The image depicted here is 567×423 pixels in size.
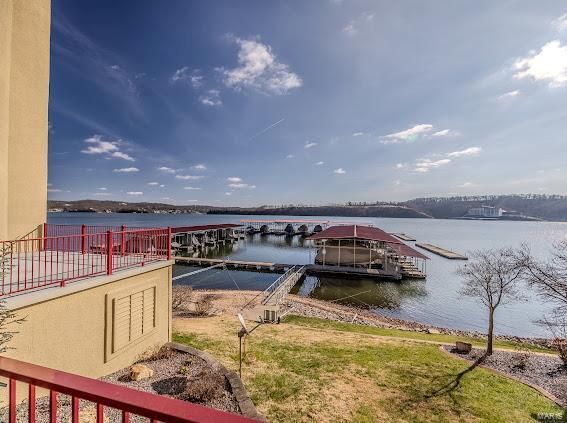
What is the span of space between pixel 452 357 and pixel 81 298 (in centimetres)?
1269

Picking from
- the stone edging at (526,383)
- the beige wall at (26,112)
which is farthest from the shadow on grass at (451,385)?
the beige wall at (26,112)

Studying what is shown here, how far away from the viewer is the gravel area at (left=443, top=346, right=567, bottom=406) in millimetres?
9863

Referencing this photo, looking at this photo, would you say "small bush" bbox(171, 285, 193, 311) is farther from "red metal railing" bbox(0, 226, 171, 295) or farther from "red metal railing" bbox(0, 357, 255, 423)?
"red metal railing" bbox(0, 357, 255, 423)

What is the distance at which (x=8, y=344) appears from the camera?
4.52 metres

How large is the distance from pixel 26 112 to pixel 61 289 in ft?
24.9

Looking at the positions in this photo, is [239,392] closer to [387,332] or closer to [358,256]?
[387,332]

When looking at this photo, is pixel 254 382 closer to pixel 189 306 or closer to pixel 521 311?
pixel 189 306

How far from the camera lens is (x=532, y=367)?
11336 mm

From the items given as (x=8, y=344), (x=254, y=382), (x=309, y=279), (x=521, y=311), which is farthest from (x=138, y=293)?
(x=521, y=311)

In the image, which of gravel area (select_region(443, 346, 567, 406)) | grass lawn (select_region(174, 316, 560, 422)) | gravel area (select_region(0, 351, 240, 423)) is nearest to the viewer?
gravel area (select_region(0, 351, 240, 423))

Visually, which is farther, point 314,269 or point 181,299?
point 314,269

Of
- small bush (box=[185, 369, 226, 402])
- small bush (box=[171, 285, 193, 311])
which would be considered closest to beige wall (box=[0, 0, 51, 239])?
small bush (box=[185, 369, 226, 402])

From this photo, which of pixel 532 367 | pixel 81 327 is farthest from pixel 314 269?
pixel 81 327

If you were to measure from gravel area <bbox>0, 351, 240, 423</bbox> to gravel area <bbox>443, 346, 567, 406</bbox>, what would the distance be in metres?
10.2
